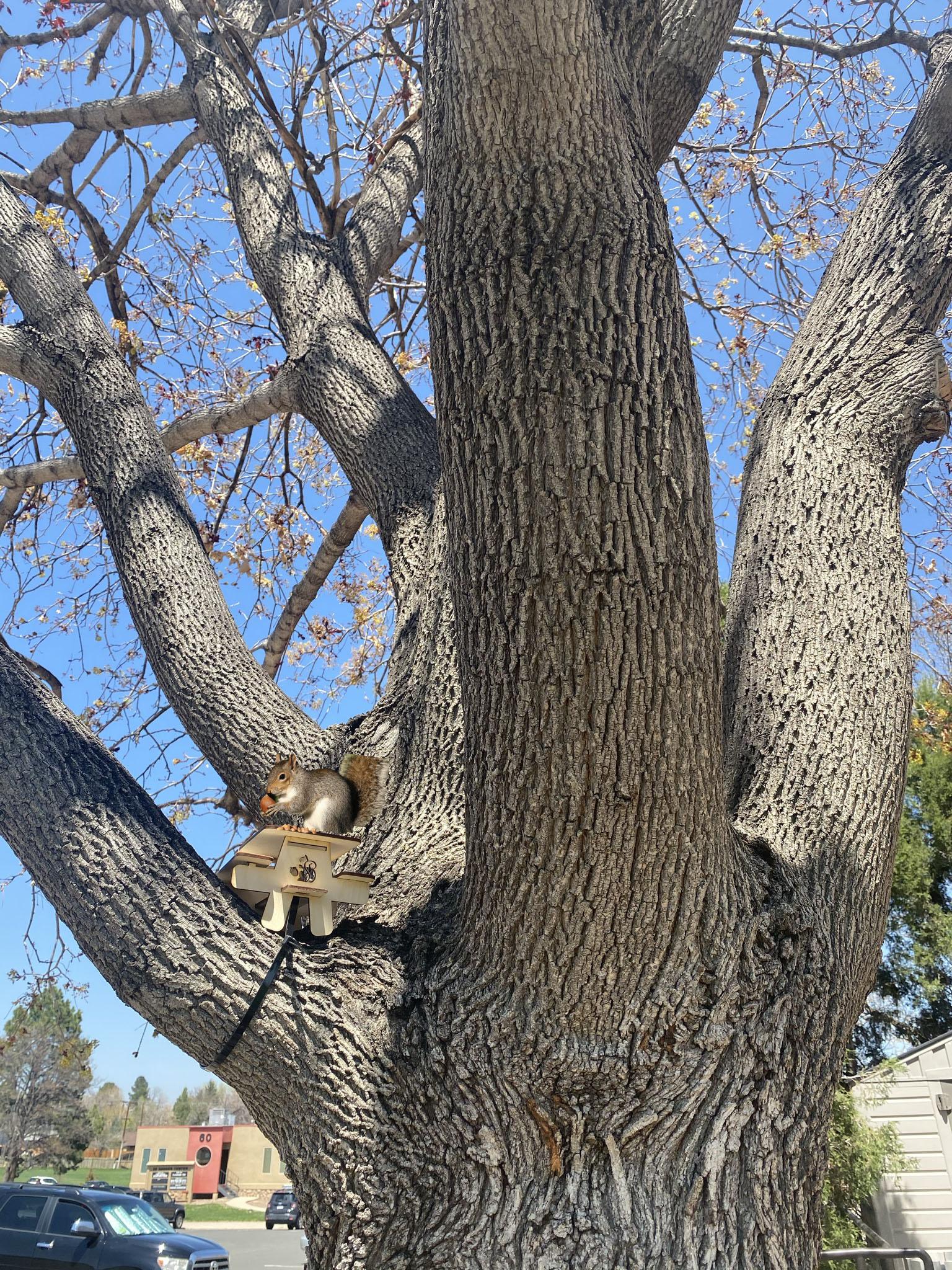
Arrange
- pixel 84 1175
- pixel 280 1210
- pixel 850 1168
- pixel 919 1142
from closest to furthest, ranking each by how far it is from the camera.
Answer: pixel 850 1168, pixel 919 1142, pixel 280 1210, pixel 84 1175

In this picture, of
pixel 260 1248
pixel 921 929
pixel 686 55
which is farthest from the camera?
pixel 260 1248

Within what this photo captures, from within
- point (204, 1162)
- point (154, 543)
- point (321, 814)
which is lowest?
point (204, 1162)

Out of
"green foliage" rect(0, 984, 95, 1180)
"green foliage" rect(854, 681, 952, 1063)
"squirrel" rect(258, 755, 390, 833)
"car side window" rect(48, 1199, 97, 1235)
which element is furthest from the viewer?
"green foliage" rect(0, 984, 95, 1180)

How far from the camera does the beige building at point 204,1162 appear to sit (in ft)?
118

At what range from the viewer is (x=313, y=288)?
350 centimetres

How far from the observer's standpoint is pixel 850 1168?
7320 millimetres

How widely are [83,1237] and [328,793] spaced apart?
8.46 m

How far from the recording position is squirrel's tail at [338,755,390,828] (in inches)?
94.8

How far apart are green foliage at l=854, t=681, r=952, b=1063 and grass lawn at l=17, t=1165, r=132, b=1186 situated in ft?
101

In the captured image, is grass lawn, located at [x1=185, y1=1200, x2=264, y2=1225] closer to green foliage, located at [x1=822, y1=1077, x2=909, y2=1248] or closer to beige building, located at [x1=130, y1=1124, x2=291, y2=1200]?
beige building, located at [x1=130, y1=1124, x2=291, y2=1200]

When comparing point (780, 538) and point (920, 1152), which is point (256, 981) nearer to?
point (780, 538)

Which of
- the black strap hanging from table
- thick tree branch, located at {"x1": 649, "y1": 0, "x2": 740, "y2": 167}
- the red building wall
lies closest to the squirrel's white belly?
the black strap hanging from table

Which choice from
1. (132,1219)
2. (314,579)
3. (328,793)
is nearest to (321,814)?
(328,793)

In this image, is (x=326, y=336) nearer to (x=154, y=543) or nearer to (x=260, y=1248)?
(x=154, y=543)
